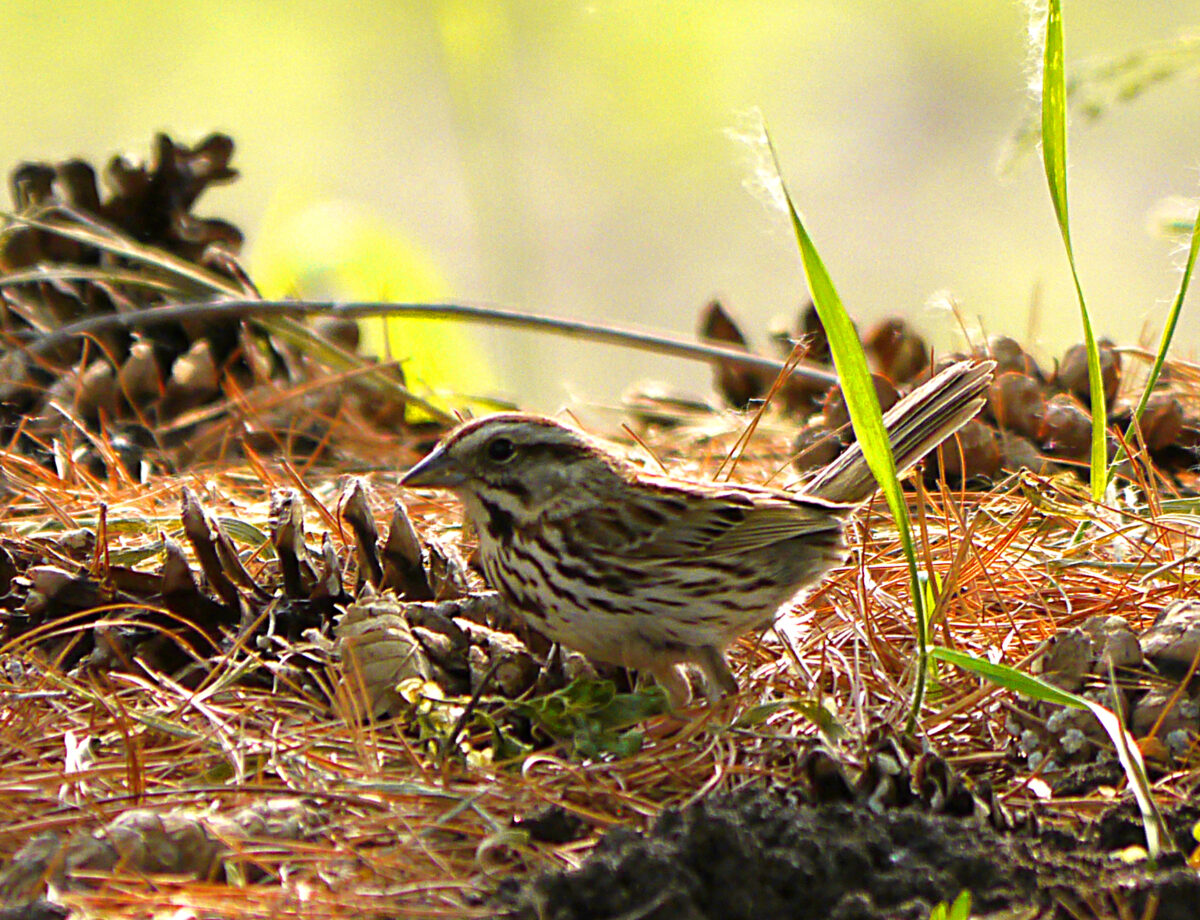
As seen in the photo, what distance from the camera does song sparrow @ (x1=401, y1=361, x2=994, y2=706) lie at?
288 cm

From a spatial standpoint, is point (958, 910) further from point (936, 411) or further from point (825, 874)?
point (936, 411)

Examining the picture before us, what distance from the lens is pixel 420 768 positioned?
7.92ft

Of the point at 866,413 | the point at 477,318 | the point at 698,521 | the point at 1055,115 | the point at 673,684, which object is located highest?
the point at 1055,115

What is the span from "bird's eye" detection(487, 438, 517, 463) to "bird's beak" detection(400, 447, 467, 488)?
8 cm

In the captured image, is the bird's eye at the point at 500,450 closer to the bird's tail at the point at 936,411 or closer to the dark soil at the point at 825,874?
the bird's tail at the point at 936,411

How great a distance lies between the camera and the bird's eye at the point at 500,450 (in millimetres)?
3035

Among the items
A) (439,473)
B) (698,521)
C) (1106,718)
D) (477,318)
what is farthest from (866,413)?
(477,318)

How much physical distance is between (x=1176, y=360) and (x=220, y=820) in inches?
140

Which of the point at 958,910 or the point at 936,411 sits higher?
the point at 936,411

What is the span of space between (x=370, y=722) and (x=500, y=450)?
2.40ft

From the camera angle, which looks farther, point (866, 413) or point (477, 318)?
point (477, 318)

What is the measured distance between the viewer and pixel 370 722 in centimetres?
259

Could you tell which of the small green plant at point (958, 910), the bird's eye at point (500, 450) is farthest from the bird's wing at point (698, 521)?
the small green plant at point (958, 910)

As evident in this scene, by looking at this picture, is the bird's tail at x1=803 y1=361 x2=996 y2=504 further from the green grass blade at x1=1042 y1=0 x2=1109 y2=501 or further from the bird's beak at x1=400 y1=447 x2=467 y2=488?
the bird's beak at x1=400 y1=447 x2=467 y2=488
